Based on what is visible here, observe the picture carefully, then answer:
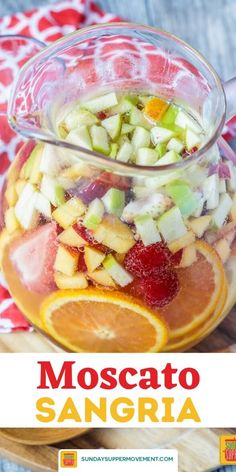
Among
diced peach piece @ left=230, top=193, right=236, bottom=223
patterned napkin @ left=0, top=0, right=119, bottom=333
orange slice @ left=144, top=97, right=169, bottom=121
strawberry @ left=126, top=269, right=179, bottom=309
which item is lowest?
strawberry @ left=126, top=269, right=179, bottom=309

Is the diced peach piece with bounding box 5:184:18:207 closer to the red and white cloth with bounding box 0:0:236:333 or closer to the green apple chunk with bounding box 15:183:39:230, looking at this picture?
the green apple chunk with bounding box 15:183:39:230

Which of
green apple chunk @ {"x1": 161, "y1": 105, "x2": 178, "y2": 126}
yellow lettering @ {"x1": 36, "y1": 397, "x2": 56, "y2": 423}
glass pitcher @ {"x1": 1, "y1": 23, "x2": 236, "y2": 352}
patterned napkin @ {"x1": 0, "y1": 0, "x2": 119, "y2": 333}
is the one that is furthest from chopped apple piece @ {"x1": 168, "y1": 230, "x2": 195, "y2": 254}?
patterned napkin @ {"x1": 0, "y1": 0, "x2": 119, "y2": 333}

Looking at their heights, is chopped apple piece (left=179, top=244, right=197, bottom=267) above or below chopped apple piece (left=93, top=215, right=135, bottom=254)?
below

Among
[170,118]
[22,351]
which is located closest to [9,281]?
Result: [22,351]

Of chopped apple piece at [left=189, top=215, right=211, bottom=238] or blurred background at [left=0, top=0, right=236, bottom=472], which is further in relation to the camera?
blurred background at [left=0, top=0, right=236, bottom=472]

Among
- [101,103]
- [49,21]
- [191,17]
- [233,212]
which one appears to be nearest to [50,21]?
[49,21]

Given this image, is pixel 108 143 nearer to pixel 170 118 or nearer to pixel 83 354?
pixel 170 118
